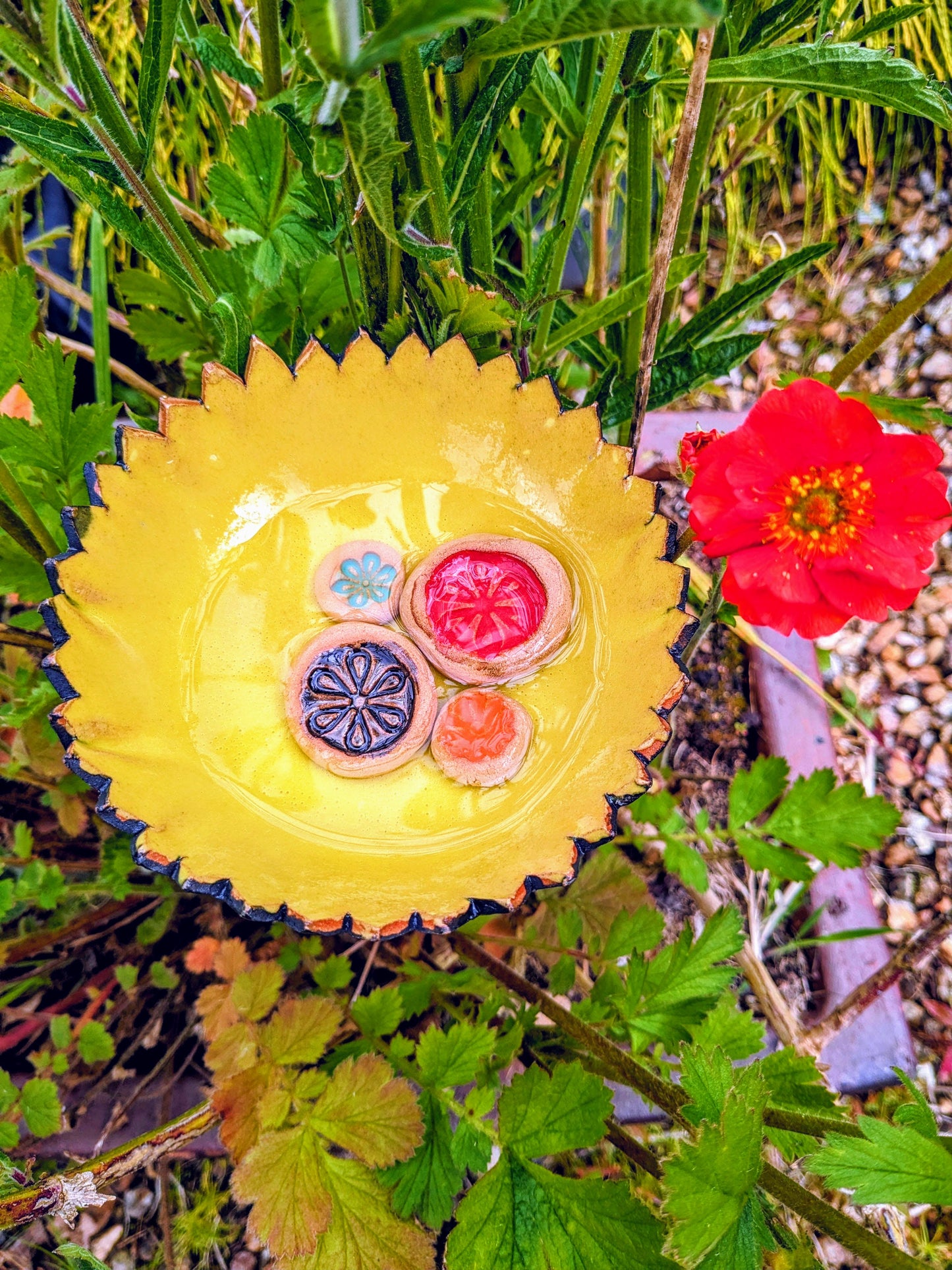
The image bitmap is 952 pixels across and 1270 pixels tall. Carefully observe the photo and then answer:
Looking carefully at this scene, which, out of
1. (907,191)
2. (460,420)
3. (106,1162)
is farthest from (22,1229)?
(907,191)

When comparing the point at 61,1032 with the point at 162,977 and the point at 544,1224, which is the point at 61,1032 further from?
the point at 544,1224

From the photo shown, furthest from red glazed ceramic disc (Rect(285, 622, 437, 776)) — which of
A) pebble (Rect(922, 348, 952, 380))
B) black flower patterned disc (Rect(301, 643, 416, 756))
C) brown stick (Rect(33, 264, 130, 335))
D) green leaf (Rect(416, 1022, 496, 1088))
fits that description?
pebble (Rect(922, 348, 952, 380))

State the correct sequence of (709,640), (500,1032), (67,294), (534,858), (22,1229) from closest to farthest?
1. (534,858)
2. (500,1032)
3. (22,1229)
4. (67,294)
5. (709,640)

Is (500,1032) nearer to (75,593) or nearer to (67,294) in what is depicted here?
(75,593)

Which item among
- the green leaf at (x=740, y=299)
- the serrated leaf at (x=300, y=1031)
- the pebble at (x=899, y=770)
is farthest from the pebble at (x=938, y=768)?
the serrated leaf at (x=300, y=1031)

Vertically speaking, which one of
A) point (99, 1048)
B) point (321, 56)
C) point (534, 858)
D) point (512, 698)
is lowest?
point (99, 1048)

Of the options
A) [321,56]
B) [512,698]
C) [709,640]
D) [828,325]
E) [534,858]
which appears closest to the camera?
[321,56]
